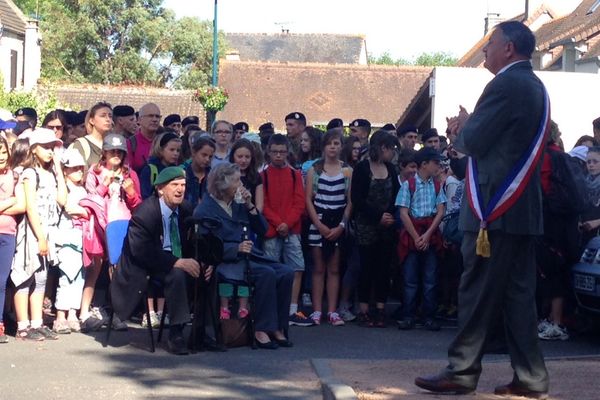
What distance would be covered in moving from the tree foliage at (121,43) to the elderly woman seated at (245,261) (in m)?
51.5

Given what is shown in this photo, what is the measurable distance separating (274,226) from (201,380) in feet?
9.92

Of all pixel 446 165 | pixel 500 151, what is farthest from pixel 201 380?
pixel 446 165

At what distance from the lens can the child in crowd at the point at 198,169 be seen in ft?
37.9

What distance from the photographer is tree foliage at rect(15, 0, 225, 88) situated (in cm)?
6125

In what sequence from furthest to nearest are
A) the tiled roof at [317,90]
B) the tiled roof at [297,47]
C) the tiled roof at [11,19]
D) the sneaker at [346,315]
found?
the tiled roof at [297,47] → the tiled roof at [317,90] → the tiled roof at [11,19] → the sneaker at [346,315]

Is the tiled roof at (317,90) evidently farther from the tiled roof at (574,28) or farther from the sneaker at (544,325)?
the sneaker at (544,325)

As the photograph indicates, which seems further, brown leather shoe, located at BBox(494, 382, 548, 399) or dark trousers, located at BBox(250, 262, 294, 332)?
dark trousers, located at BBox(250, 262, 294, 332)

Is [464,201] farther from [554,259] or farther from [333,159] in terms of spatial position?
[333,159]

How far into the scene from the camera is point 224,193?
420 inches

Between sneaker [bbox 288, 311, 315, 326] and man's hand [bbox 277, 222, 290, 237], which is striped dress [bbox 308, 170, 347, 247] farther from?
sneaker [bbox 288, 311, 315, 326]

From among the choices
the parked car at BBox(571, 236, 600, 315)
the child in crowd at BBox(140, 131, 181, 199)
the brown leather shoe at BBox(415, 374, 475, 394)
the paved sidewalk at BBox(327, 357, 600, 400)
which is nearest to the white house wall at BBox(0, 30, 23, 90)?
the child in crowd at BBox(140, 131, 181, 199)

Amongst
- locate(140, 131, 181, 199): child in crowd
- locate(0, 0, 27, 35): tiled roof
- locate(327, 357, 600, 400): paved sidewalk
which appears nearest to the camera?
locate(327, 357, 600, 400): paved sidewalk

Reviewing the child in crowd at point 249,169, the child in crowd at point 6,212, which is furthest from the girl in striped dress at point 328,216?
the child in crowd at point 6,212

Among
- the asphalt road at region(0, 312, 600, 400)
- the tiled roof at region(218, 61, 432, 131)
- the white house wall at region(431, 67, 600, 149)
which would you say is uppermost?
the tiled roof at region(218, 61, 432, 131)
